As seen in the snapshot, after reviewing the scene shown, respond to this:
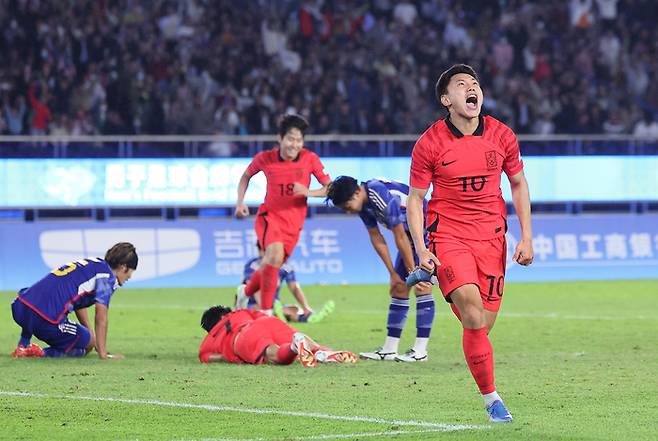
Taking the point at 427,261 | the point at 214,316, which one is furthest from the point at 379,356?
the point at 427,261

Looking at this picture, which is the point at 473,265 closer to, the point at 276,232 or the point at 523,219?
the point at 523,219

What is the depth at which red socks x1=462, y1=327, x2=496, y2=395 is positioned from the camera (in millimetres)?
8539

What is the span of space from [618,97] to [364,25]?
19.6ft

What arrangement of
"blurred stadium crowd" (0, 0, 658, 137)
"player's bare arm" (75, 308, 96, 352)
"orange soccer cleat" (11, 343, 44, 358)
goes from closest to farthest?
1. "orange soccer cleat" (11, 343, 44, 358)
2. "player's bare arm" (75, 308, 96, 352)
3. "blurred stadium crowd" (0, 0, 658, 137)

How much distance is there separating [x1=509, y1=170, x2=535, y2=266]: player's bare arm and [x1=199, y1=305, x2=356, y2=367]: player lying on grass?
364 cm

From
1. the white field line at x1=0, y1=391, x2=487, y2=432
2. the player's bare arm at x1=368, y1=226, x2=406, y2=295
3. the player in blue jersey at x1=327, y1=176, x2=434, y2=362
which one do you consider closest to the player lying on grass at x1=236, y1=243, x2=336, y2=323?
the player's bare arm at x1=368, y1=226, x2=406, y2=295

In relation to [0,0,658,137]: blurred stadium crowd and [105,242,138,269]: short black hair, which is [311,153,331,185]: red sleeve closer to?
[105,242,138,269]: short black hair

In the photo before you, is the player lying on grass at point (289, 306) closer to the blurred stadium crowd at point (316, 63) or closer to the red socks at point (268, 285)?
the red socks at point (268, 285)

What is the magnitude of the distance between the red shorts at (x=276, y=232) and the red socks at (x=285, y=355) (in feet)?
13.1

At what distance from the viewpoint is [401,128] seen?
28703 millimetres

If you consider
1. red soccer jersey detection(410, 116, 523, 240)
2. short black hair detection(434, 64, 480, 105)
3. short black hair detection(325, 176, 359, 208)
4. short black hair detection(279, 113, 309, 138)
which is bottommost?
short black hair detection(325, 176, 359, 208)

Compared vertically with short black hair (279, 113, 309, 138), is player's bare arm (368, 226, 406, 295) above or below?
below

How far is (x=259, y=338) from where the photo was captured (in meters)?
12.4

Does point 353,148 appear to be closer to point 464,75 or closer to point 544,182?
point 544,182
